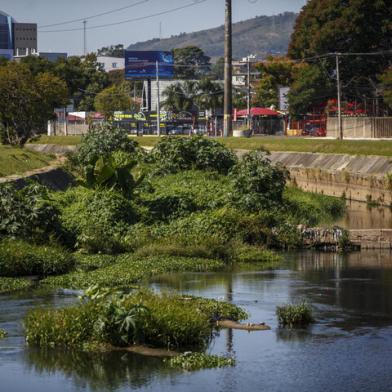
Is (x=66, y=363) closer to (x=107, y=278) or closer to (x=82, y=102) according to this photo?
(x=107, y=278)

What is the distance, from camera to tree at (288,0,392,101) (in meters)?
98.9

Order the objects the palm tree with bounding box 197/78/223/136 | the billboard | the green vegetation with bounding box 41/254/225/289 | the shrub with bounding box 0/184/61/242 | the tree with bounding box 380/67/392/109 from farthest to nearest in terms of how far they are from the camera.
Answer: the billboard
the palm tree with bounding box 197/78/223/136
the tree with bounding box 380/67/392/109
the shrub with bounding box 0/184/61/242
the green vegetation with bounding box 41/254/225/289

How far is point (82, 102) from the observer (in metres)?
160

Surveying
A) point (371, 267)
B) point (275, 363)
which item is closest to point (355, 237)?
point (371, 267)

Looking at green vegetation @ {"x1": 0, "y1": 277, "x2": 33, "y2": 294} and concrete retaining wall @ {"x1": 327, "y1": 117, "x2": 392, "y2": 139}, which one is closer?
green vegetation @ {"x1": 0, "y1": 277, "x2": 33, "y2": 294}

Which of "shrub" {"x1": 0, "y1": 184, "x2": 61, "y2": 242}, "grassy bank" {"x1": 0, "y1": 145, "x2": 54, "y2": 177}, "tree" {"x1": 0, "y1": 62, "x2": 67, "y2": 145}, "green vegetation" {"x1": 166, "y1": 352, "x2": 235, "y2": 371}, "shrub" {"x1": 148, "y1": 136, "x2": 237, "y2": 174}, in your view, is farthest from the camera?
"tree" {"x1": 0, "y1": 62, "x2": 67, "y2": 145}

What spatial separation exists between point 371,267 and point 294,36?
8387cm

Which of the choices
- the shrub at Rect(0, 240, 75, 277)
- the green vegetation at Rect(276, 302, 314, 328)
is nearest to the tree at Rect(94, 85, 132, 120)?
the shrub at Rect(0, 240, 75, 277)

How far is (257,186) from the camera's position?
131 feet

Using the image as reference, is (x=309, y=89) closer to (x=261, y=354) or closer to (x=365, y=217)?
(x=365, y=217)

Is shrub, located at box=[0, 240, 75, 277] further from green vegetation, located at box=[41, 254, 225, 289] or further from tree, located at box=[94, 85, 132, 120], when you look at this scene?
tree, located at box=[94, 85, 132, 120]

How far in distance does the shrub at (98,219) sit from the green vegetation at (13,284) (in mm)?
5358

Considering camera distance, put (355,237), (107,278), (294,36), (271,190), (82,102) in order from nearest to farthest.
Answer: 1. (107,278)
2. (355,237)
3. (271,190)
4. (294,36)
5. (82,102)

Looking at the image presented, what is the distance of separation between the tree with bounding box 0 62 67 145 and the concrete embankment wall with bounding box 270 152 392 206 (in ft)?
52.6
